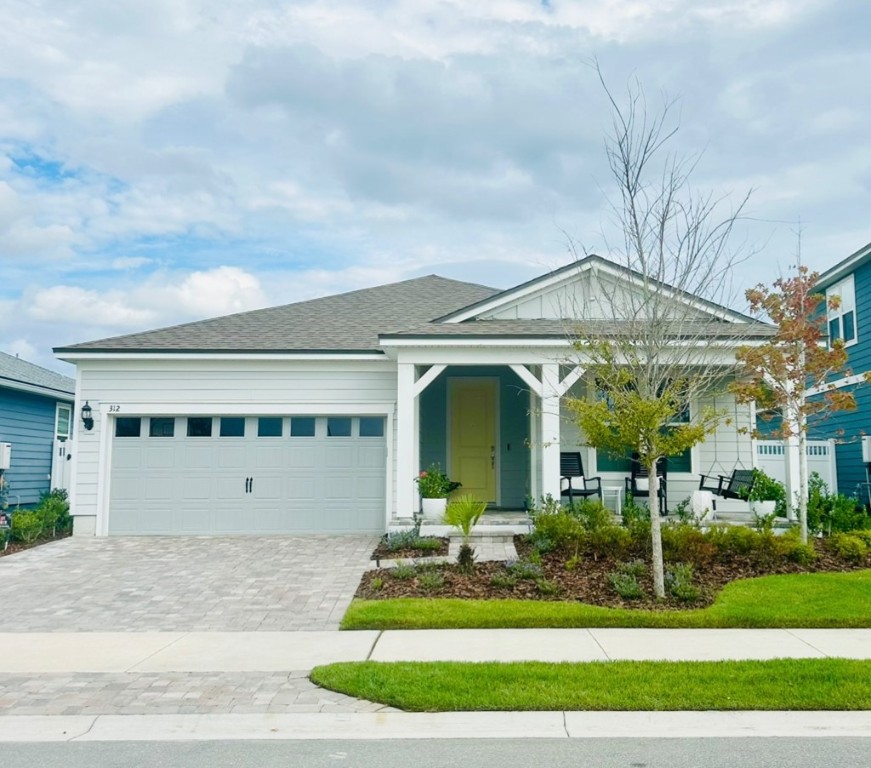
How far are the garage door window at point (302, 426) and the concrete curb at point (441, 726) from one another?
913 centimetres

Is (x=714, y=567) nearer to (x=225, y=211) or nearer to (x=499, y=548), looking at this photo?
(x=499, y=548)

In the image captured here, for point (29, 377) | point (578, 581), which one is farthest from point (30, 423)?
point (578, 581)

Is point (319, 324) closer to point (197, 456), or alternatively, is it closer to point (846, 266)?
point (197, 456)

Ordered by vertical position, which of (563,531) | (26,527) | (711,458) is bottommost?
(26,527)

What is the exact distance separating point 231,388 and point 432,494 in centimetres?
451

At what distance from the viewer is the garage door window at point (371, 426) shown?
14062 millimetres

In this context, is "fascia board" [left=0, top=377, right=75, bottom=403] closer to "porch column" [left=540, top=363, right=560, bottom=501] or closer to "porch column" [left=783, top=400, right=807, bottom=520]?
"porch column" [left=540, top=363, right=560, bottom=501]

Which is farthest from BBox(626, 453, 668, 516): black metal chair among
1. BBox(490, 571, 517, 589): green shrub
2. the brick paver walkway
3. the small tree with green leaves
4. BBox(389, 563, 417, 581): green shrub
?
the brick paver walkway

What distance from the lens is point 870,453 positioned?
46.4 ft

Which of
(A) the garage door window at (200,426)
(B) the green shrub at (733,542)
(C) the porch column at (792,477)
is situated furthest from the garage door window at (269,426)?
(C) the porch column at (792,477)

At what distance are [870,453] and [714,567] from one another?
260 inches

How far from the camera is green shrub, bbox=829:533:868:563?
9891 mm

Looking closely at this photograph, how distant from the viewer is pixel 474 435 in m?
15.0

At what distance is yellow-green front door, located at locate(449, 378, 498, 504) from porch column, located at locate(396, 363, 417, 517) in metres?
2.23
